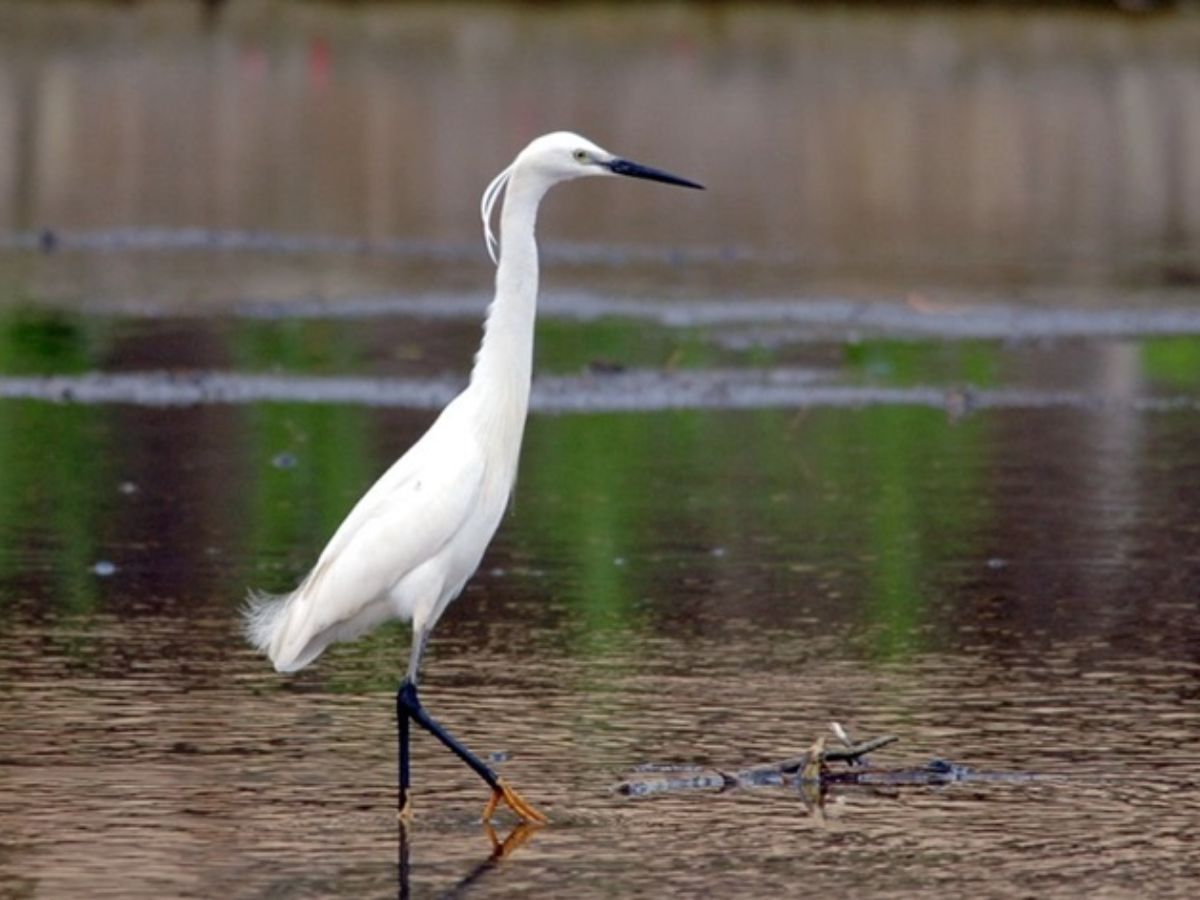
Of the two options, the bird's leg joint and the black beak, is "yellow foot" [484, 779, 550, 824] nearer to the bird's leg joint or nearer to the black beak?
the bird's leg joint

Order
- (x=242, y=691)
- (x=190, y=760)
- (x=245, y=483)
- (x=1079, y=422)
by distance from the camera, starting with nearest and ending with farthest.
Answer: (x=190, y=760)
(x=242, y=691)
(x=245, y=483)
(x=1079, y=422)

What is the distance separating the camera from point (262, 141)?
33812 mm

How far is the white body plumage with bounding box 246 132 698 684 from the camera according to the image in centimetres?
887

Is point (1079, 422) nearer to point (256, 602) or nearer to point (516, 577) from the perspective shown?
point (516, 577)

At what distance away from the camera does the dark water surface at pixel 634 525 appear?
8234 millimetres

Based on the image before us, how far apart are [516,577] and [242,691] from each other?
2016 millimetres

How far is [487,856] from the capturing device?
26.4 ft

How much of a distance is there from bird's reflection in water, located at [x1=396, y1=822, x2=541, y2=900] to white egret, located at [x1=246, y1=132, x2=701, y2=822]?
35 centimetres

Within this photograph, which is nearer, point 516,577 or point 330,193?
point 516,577

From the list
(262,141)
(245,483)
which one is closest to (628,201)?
(262,141)

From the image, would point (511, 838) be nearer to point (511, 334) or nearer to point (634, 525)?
point (511, 334)

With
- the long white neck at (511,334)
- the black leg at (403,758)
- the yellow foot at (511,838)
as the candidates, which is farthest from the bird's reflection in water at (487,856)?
the long white neck at (511,334)

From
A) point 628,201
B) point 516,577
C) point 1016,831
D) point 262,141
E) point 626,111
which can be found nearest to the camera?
point 1016,831

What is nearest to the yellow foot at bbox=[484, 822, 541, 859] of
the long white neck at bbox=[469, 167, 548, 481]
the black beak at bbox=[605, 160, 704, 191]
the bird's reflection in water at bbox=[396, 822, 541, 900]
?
the bird's reflection in water at bbox=[396, 822, 541, 900]
